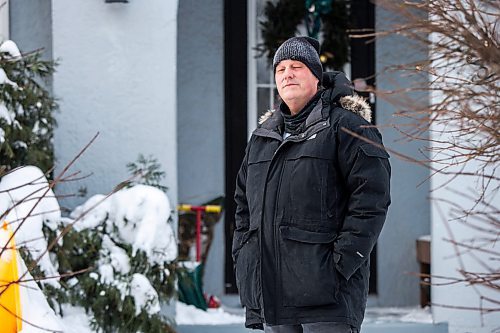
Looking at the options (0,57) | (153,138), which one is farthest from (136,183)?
(0,57)

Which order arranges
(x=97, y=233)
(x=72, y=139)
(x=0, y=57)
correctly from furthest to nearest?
(x=72, y=139), (x=97, y=233), (x=0, y=57)

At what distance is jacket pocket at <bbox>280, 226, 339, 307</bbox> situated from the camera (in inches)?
163

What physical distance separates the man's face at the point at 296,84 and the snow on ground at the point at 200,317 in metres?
2.82

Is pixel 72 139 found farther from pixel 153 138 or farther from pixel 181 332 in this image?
pixel 181 332

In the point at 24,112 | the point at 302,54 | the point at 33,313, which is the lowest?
the point at 33,313

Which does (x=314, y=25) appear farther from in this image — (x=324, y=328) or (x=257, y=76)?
(x=324, y=328)

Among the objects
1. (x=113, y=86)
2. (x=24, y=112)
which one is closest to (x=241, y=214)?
(x=24, y=112)

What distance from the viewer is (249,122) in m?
8.03

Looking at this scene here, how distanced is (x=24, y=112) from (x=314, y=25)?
2712mm

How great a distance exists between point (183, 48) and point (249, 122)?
746 millimetres

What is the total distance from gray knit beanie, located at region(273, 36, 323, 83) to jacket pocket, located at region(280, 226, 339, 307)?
26.9 inches

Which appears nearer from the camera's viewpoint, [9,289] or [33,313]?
[9,289]

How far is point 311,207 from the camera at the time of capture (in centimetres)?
421

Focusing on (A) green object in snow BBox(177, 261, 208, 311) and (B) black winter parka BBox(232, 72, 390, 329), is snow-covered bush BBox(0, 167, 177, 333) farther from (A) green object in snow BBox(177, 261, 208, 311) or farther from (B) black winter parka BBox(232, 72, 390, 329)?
(B) black winter parka BBox(232, 72, 390, 329)
